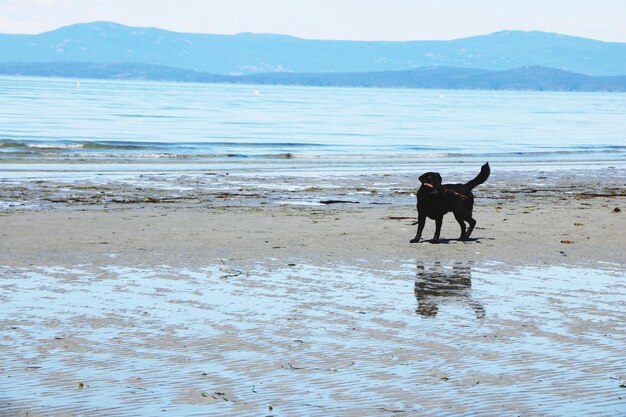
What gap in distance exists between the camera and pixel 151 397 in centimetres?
586

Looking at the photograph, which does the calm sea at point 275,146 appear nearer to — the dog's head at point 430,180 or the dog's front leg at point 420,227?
the dog's front leg at point 420,227

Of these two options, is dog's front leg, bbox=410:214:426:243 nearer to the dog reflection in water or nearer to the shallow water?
the dog reflection in water

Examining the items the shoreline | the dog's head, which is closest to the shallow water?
the shoreline

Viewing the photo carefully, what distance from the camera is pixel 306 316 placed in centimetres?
810

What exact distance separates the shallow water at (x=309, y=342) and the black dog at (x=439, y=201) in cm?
209

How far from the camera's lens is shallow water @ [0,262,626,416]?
5871mm

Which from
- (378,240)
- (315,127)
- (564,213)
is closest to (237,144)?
(315,127)

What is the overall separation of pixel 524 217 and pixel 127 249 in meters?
6.30

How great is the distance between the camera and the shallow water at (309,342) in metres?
5.87

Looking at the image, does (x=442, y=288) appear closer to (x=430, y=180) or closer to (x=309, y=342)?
(x=309, y=342)

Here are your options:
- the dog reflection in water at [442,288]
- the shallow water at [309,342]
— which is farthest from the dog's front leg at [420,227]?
the shallow water at [309,342]

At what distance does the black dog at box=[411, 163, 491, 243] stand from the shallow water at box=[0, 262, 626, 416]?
2.09 m

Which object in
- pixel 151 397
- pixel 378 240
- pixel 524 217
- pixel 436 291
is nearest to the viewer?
pixel 151 397

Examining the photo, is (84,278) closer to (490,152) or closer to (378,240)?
(378,240)
